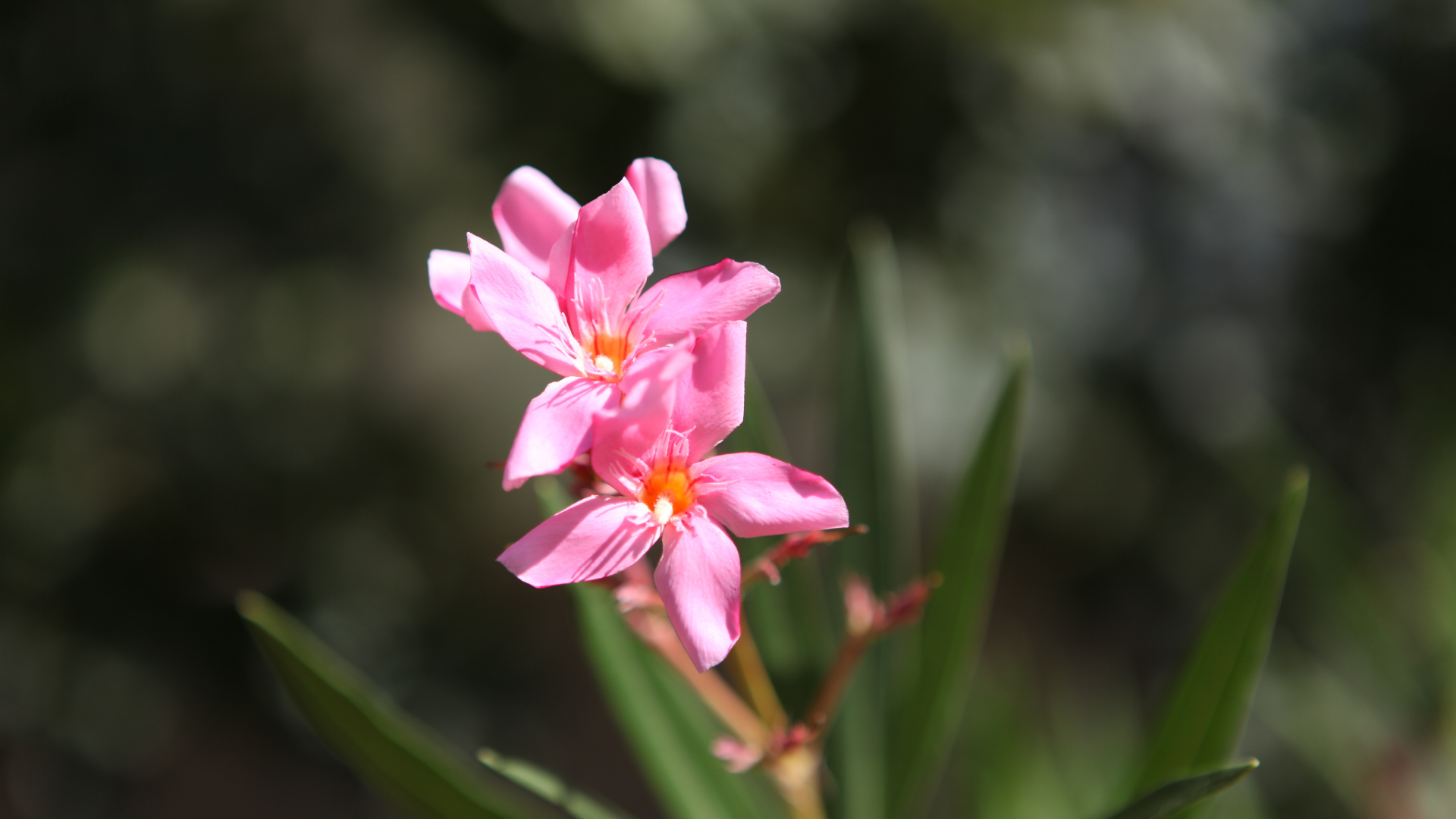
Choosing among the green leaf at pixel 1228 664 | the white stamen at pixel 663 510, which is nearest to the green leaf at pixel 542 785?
the white stamen at pixel 663 510

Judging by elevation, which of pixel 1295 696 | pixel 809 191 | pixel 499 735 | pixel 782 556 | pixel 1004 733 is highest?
pixel 809 191

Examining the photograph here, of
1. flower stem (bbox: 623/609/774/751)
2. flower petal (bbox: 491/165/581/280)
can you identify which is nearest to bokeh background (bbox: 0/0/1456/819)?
flower stem (bbox: 623/609/774/751)

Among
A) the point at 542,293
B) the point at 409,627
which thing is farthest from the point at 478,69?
the point at 542,293

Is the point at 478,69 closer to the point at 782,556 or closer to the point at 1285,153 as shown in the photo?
the point at 782,556

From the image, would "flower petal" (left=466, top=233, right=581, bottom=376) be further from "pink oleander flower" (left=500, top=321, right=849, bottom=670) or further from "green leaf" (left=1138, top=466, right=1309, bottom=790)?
"green leaf" (left=1138, top=466, right=1309, bottom=790)

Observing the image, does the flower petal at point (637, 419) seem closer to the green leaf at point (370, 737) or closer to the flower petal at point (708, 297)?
the flower petal at point (708, 297)

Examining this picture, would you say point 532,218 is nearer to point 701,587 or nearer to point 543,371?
point 701,587
